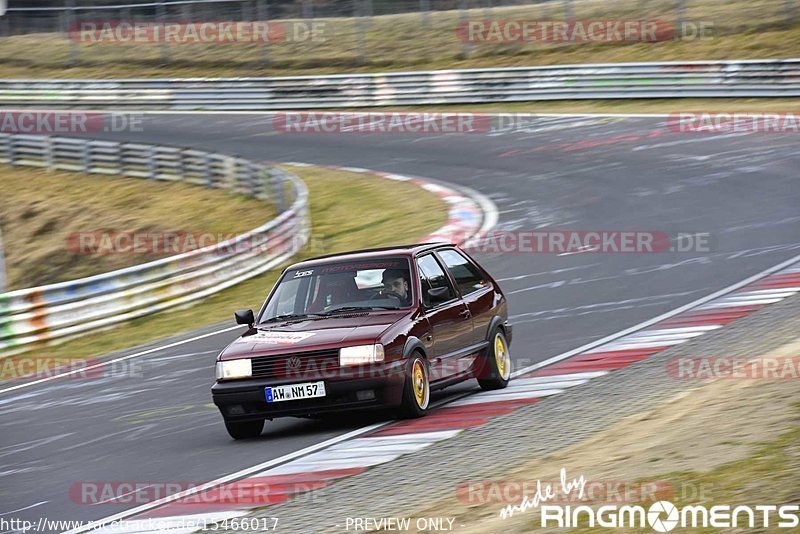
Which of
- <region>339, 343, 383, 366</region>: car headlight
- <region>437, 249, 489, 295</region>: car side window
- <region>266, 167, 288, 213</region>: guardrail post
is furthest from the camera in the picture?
<region>266, 167, 288, 213</region>: guardrail post

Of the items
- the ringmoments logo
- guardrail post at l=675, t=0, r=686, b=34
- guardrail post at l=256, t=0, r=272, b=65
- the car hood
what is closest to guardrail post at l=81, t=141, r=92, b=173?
guardrail post at l=256, t=0, r=272, b=65

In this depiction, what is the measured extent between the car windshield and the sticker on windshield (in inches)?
14.9

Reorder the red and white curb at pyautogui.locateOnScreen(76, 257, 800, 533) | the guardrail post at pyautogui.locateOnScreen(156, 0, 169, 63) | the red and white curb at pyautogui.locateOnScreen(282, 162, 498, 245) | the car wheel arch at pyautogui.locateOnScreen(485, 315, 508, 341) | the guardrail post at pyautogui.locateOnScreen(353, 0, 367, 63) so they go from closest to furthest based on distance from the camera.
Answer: the red and white curb at pyautogui.locateOnScreen(76, 257, 800, 533)
the car wheel arch at pyautogui.locateOnScreen(485, 315, 508, 341)
the red and white curb at pyautogui.locateOnScreen(282, 162, 498, 245)
the guardrail post at pyautogui.locateOnScreen(353, 0, 367, 63)
the guardrail post at pyautogui.locateOnScreen(156, 0, 169, 63)

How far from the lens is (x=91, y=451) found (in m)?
9.82

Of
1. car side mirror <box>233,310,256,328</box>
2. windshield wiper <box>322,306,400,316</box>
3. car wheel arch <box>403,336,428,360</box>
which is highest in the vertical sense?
windshield wiper <box>322,306,400,316</box>

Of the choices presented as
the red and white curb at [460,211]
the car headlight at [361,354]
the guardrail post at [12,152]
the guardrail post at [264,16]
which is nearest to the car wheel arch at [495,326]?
the car headlight at [361,354]

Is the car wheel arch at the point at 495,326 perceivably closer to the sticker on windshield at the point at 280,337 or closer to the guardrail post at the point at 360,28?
the sticker on windshield at the point at 280,337

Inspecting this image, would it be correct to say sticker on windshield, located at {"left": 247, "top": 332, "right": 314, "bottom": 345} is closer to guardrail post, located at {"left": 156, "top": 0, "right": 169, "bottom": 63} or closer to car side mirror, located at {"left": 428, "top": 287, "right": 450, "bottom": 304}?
car side mirror, located at {"left": 428, "top": 287, "right": 450, "bottom": 304}

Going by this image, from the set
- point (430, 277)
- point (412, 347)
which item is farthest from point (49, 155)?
point (412, 347)

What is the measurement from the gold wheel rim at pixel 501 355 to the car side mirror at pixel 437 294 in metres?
0.77

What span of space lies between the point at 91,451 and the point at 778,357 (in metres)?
5.55

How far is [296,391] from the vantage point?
31.0 ft

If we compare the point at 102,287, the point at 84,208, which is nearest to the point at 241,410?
the point at 102,287

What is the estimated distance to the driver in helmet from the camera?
406 inches
